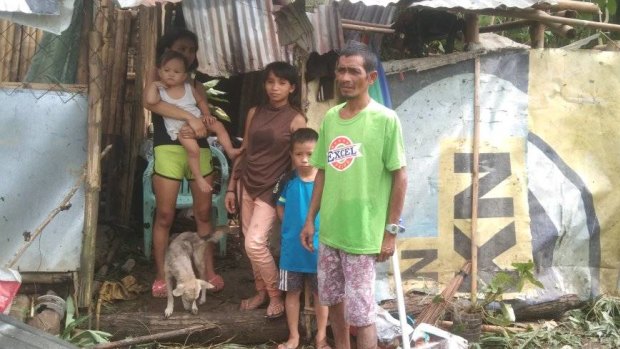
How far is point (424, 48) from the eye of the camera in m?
6.75

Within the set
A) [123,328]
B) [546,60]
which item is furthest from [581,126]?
[123,328]

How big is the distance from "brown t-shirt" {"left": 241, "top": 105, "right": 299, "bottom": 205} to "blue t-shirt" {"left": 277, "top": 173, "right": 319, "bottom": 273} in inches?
8.4

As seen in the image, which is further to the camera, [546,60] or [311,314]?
[546,60]

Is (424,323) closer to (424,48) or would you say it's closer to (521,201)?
(521,201)

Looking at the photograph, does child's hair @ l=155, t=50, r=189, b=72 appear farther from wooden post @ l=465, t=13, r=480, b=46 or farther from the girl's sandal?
wooden post @ l=465, t=13, r=480, b=46

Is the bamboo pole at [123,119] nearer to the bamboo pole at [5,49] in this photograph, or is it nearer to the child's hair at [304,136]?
the bamboo pole at [5,49]

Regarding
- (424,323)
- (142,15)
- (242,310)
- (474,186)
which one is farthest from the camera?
(142,15)

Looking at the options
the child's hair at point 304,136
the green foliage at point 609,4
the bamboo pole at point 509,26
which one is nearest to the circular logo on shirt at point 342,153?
the child's hair at point 304,136

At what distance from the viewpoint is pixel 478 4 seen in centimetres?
546

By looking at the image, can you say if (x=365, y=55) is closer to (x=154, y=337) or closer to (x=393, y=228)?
(x=393, y=228)

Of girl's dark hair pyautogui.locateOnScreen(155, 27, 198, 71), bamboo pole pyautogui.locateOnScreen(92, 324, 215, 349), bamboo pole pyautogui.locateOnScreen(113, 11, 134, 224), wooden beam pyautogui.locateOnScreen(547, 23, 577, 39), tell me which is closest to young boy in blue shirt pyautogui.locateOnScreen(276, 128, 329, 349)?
bamboo pole pyautogui.locateOnScreen(92, 324, 215, 349)

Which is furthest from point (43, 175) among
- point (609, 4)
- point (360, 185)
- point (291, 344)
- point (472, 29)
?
point (609, 4)

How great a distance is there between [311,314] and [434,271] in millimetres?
1273

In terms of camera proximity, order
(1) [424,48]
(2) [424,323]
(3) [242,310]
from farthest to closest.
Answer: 1. (1) [424,48]
2. (3) [242,310]
3. (2) [424,323]
